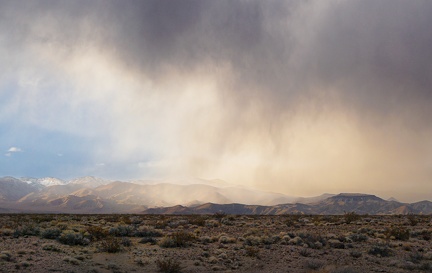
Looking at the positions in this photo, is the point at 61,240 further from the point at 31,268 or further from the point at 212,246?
the point at 212,246

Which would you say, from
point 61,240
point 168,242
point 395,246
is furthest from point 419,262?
point 61,240

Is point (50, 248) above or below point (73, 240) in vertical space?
below

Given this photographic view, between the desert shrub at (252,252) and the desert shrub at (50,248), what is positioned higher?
the desert shrub at (50,248)

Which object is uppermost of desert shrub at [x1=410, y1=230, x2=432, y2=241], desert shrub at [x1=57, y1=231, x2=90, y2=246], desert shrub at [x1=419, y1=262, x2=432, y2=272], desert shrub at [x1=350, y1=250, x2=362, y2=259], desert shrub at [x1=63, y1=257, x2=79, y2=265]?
desert shrub at [x1=57, y1=231, x2=90, y2=246]

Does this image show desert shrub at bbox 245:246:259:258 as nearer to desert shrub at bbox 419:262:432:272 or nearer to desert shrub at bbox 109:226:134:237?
desert shrub at bbox 419:262:432:272

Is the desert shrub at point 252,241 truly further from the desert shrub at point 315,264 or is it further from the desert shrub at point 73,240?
the desert shrub at point 73,240

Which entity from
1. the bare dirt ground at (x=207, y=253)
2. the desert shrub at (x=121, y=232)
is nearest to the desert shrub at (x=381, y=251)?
the bare dirt ground at (x=207, y=253)

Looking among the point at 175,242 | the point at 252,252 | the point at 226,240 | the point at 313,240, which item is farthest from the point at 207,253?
the point at 313,240

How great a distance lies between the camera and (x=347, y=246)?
75.8ft

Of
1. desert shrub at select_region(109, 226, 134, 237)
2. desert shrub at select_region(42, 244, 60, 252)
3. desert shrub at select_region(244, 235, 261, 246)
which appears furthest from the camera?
desert shrub at select_region(109, 226, 134, 237)

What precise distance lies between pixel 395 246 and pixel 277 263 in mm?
10750

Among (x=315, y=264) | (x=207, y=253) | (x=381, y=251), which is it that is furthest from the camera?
(x=381, y=251)

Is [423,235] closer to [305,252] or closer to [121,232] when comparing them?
[305,252]

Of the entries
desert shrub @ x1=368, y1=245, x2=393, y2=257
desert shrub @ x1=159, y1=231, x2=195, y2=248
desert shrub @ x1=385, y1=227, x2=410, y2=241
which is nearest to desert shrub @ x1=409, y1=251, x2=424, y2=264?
desert shrub @ x1=368, y1=245, x2=393, y2=257
